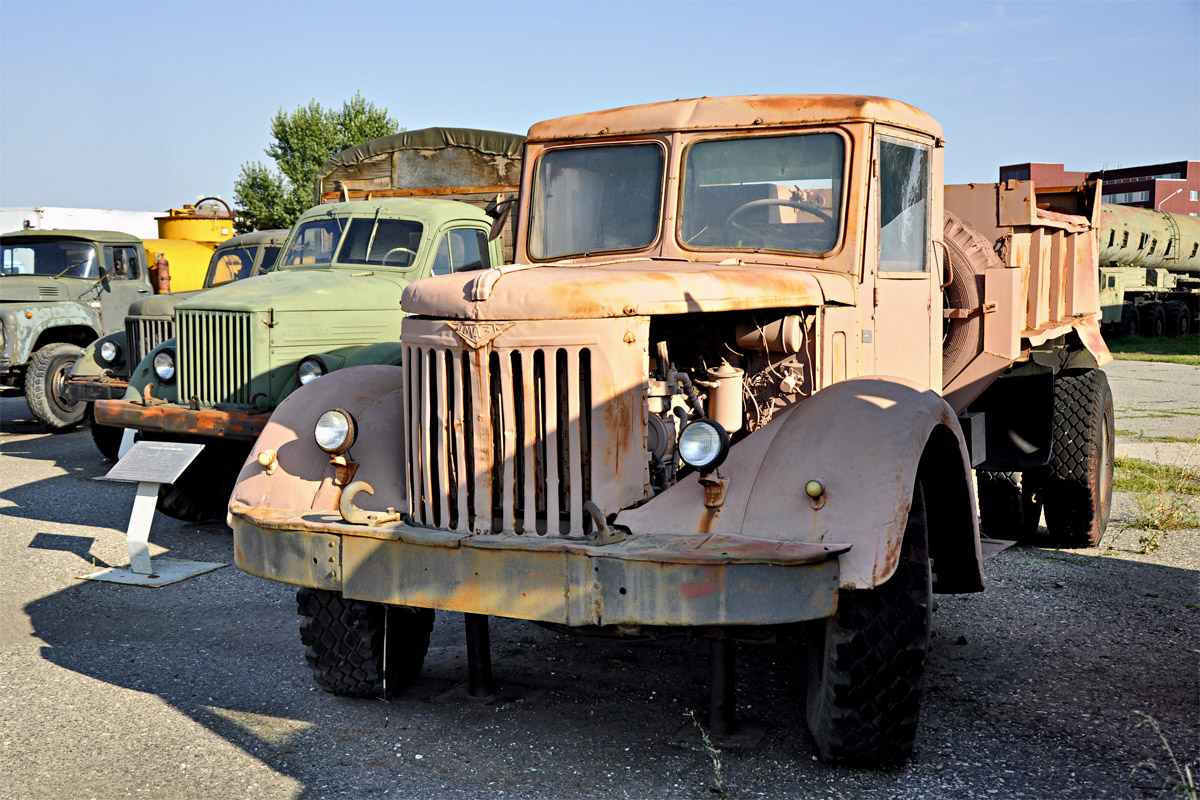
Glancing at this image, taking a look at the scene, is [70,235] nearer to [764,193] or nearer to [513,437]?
[764,193]

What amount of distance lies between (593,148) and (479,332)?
1.71 meters

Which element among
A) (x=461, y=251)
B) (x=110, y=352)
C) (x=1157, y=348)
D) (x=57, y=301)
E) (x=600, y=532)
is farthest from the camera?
→ (x=1157, y=348)

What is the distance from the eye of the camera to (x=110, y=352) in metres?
10.3

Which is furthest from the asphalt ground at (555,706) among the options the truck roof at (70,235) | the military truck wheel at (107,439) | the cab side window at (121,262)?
the truck roof at (70,235)

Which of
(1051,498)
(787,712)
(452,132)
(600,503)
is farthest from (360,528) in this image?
(452,132)

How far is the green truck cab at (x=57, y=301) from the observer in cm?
1314

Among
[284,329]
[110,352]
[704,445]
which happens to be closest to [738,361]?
[704,445]

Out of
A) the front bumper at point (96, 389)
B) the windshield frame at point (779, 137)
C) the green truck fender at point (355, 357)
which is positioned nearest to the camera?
the windshield frame at point (779, 137)

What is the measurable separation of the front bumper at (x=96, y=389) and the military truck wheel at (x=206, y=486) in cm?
170

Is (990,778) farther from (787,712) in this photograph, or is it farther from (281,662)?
(281,662)

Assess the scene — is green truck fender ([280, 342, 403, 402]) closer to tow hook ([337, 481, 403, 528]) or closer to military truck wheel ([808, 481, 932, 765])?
tow hook ([337, 481, 403, 528])

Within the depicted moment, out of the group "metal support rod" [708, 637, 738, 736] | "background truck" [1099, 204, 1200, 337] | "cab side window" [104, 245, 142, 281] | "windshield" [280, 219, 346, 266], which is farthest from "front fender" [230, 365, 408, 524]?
"background truck" [1099, 204, 1200, 337]

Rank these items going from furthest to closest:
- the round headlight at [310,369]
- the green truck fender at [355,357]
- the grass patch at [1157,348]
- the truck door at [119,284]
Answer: the grass patch at [1157,348] → the truck door at [119,284] → the green truck fender at [355,357] → the round headlight at [310,369]

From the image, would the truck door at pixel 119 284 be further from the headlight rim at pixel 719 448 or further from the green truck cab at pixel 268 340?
the headlight rim at pixel 719 448
